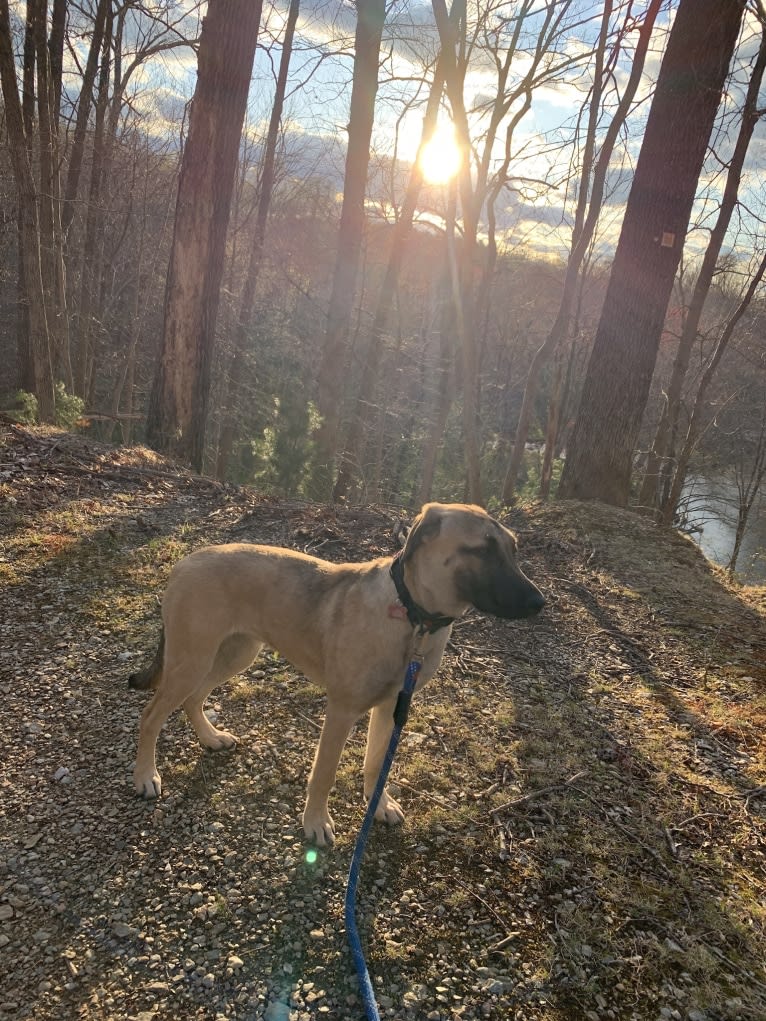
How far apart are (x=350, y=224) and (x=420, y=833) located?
15.5 meters

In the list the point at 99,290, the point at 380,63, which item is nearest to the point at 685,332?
the point at 380,63

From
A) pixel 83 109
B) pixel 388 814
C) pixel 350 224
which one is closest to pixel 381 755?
pixel 388 814

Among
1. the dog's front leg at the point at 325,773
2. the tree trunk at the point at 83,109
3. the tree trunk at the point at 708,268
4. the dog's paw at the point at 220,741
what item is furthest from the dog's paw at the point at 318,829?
the tree trunk at the point at 83,109

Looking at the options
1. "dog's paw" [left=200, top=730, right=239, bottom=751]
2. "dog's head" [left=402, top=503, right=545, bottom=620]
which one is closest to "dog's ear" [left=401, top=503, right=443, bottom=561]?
"dog's head" [left=402, top=503, right=545, bottom=620]

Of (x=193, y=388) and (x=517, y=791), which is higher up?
(x=193, y=388)

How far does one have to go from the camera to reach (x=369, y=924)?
250 cm

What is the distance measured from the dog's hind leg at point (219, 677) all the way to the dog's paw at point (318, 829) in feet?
2.60

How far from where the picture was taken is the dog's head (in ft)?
9.02

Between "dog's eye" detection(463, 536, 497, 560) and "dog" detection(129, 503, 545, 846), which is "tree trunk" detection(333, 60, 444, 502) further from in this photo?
"dog's eye" detection(463, 536, 497, 560)

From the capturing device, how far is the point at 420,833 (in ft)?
9.87

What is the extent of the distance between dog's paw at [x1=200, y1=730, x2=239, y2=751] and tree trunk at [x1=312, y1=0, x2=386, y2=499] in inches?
468

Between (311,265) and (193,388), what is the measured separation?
30.5 m

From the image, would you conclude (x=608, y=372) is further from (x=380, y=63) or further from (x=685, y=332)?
(x=380, y=63)

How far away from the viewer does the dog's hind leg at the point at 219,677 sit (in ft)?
11.2
